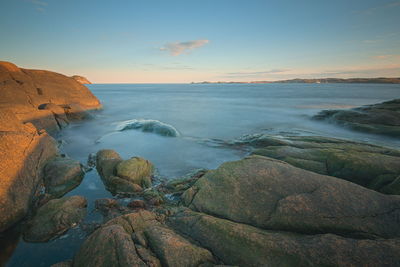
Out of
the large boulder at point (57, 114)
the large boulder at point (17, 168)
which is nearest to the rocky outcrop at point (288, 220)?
the large boulder at point (17, 168)

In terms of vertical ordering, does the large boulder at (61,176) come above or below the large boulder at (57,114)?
below

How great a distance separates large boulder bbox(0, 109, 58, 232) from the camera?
5453 mm

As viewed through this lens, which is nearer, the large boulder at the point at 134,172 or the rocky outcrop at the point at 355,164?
the rocky outcrop at the point at 355,164

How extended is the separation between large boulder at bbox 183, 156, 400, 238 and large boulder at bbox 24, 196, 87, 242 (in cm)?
334

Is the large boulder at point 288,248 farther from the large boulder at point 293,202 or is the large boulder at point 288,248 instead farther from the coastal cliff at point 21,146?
the coastal cliff at point 21,146

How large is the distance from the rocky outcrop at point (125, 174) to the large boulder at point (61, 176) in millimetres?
979

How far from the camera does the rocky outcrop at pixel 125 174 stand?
24.7ft

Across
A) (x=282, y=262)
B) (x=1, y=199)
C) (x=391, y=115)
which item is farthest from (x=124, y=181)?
(x=391, y=115)

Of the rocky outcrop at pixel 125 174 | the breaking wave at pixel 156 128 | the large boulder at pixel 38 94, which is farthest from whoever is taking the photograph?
the breaking wave at pixel 156 128

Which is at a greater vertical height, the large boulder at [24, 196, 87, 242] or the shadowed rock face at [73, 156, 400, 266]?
the shadowed rock face at [73, 156, 400, 266]

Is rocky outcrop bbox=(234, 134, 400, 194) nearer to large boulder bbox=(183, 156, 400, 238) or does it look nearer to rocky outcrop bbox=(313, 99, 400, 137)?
large boulder bbox=(183, 156, 400, 238)

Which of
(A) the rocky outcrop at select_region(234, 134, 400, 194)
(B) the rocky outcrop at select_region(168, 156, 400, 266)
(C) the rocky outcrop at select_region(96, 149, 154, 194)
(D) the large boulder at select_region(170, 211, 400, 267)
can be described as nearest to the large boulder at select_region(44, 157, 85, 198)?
(C) the rocky outcrop at select_region(96, 149, 154, 194)

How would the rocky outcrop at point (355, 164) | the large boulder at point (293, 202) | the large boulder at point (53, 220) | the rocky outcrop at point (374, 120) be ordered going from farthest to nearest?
1. the rocky outcrop at point (374, 120)
2. the rocky outcrop at point (355, 164)
3. the large boulder at point (53, 220)
4. the large boulder at point (293, 202)

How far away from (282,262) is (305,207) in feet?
5.25
